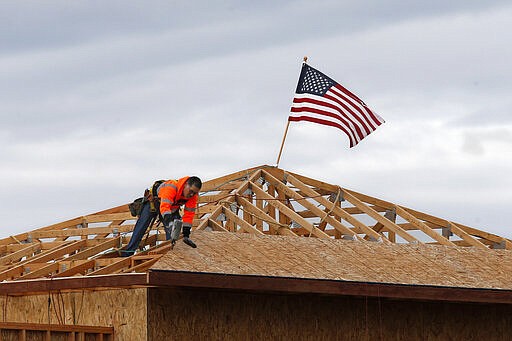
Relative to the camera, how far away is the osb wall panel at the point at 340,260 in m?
18.3

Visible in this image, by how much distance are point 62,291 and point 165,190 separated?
251 centimetres

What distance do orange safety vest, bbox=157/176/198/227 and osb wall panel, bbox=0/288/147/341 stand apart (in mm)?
1402

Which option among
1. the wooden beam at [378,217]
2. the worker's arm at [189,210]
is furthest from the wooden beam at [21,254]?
the wooden beam at [378,217]

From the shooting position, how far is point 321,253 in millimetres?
20000

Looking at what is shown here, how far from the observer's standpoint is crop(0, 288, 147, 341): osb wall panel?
18.0 metres

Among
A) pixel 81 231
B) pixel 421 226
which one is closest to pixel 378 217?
pixel 421 226

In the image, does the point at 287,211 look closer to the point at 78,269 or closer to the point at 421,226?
the point at 421,226

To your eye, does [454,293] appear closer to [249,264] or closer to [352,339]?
[352,339]

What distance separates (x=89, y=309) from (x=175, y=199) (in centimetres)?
232

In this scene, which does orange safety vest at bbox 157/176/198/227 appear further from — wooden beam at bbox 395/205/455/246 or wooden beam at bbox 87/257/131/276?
wooden beam at bbox 395/205/455/246

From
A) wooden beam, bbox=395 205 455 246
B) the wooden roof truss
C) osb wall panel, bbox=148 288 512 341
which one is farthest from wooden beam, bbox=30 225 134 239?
wooden beam, bbox=395 205 455 246

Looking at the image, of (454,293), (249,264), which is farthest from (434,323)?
(249,264)

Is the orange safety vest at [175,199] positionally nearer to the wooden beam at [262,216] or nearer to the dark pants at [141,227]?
the dark pants at [141,227]

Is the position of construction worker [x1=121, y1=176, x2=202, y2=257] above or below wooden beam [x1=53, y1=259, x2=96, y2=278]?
above
